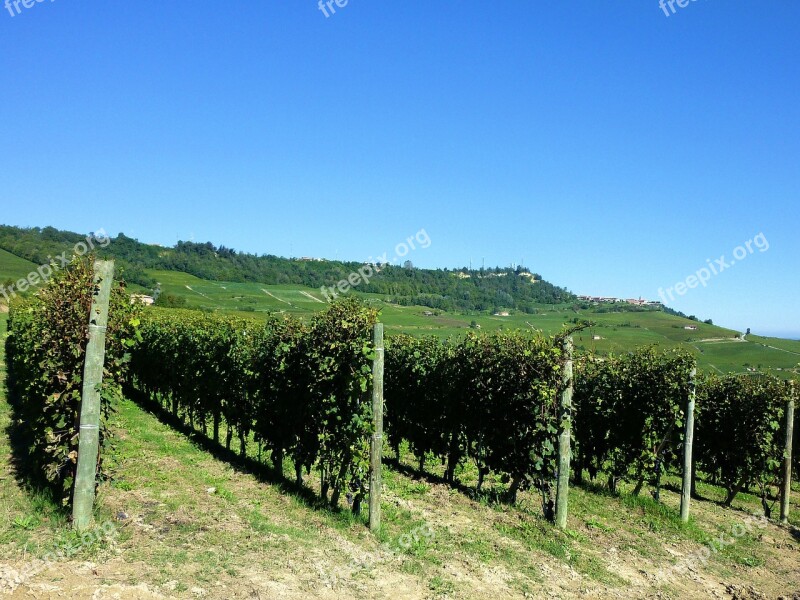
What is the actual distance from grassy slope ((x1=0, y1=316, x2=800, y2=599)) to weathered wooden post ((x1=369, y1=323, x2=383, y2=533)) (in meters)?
0.32

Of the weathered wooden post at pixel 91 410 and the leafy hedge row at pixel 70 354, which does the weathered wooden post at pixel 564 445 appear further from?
the weathered wooden post at pixel 91 410

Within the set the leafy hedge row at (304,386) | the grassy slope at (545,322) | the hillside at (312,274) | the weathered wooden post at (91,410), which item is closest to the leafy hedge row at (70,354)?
the weathered wooden post at (91,410)

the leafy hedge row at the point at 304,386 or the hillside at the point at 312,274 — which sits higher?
the hillside at the point at 312,274

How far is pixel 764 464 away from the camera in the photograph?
1080cm

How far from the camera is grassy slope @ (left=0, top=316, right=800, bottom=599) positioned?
5191 mm

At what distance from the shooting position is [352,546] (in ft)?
21.4

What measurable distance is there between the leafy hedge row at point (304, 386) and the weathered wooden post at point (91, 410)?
964 millimetres

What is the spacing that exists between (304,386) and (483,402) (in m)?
3.03

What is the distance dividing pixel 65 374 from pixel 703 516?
413 inches

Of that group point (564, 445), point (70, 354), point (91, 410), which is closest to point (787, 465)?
point (564, 445)

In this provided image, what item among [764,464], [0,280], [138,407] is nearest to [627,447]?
[764,464]

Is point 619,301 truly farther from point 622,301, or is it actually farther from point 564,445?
point 564,445

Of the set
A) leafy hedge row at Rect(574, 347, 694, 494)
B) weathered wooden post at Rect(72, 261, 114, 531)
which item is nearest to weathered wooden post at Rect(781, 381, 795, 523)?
leafy hedge row at Rect(574, 347, 694, 494)

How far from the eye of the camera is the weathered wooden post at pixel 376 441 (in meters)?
7.21
